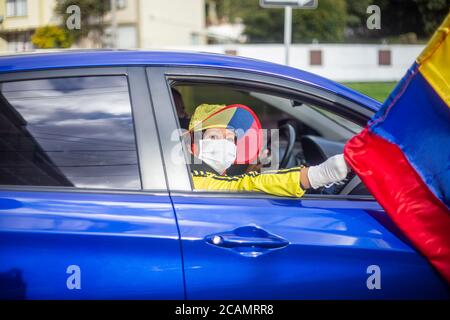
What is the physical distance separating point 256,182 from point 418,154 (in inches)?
24.1

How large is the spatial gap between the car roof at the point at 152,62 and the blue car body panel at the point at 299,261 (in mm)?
554

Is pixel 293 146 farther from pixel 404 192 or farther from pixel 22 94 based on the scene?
pixel 22 94

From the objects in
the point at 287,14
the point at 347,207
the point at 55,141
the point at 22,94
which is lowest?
the point at 347,207

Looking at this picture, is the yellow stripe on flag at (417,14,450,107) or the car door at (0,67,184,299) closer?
the yellow stripe on flag at (417,14,450,107)

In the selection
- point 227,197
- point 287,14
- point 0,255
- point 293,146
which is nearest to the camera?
point 0,255

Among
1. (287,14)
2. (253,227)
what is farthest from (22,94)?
(287,14)

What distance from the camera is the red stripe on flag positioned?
1.92 metres

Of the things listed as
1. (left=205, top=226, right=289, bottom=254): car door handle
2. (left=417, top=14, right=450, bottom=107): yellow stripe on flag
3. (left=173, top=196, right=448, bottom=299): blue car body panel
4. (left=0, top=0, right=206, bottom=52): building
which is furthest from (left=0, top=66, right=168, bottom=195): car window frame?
(left=0, top=0, right=206, bottom=52): building

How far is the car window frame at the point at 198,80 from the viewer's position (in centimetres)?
206

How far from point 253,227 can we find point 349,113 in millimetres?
626

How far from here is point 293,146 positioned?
362 centimetres

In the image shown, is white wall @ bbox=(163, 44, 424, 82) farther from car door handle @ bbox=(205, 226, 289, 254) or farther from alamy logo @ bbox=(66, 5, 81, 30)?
car door handle @ bbox=(205, 226, 289, 254)

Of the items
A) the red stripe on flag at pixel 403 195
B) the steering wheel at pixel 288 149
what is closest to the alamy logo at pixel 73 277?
the red stripe on flag at pixel 403 195

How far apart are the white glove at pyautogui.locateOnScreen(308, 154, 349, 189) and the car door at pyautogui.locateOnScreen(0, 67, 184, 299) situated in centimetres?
56
